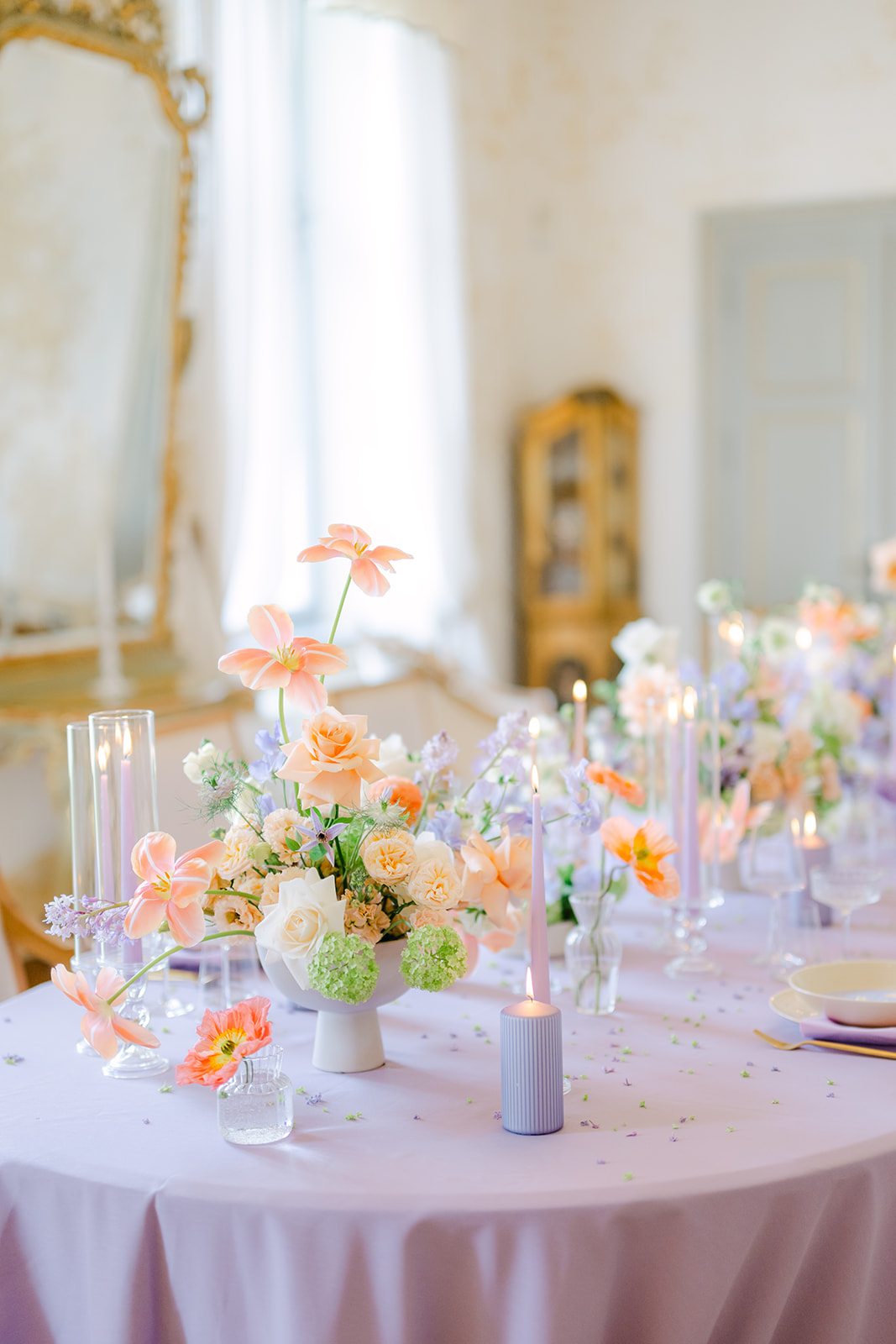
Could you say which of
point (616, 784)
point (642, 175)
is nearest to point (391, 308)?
point (642, 175)

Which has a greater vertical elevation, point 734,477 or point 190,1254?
point 734,477

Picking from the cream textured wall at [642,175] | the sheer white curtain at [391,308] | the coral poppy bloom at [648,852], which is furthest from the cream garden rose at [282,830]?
the cream textured wall at [642,175]

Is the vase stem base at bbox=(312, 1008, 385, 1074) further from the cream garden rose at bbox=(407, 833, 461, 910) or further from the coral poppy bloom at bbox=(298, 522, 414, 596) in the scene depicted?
the coral poppy bloom at bbox=(298, 522, 414, 596)

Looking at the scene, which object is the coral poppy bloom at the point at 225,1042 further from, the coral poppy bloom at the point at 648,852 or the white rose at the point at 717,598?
the white rose at the point at 717,598

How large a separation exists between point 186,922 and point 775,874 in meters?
1.01

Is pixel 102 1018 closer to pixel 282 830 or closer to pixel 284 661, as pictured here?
pixel 282 830

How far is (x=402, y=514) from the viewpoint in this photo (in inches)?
199

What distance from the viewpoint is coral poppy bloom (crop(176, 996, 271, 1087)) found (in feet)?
4.25

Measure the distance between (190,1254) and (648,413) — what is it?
205 inches

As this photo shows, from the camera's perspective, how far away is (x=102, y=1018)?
1.32 meters

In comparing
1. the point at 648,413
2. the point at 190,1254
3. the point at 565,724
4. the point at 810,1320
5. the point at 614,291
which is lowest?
the point at 810,1320

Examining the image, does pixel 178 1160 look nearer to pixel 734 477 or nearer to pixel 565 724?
pixel 565 724

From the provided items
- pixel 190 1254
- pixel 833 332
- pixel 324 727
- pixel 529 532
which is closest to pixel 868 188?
pixel 833 332

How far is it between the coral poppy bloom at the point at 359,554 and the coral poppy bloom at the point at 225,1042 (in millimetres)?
427
